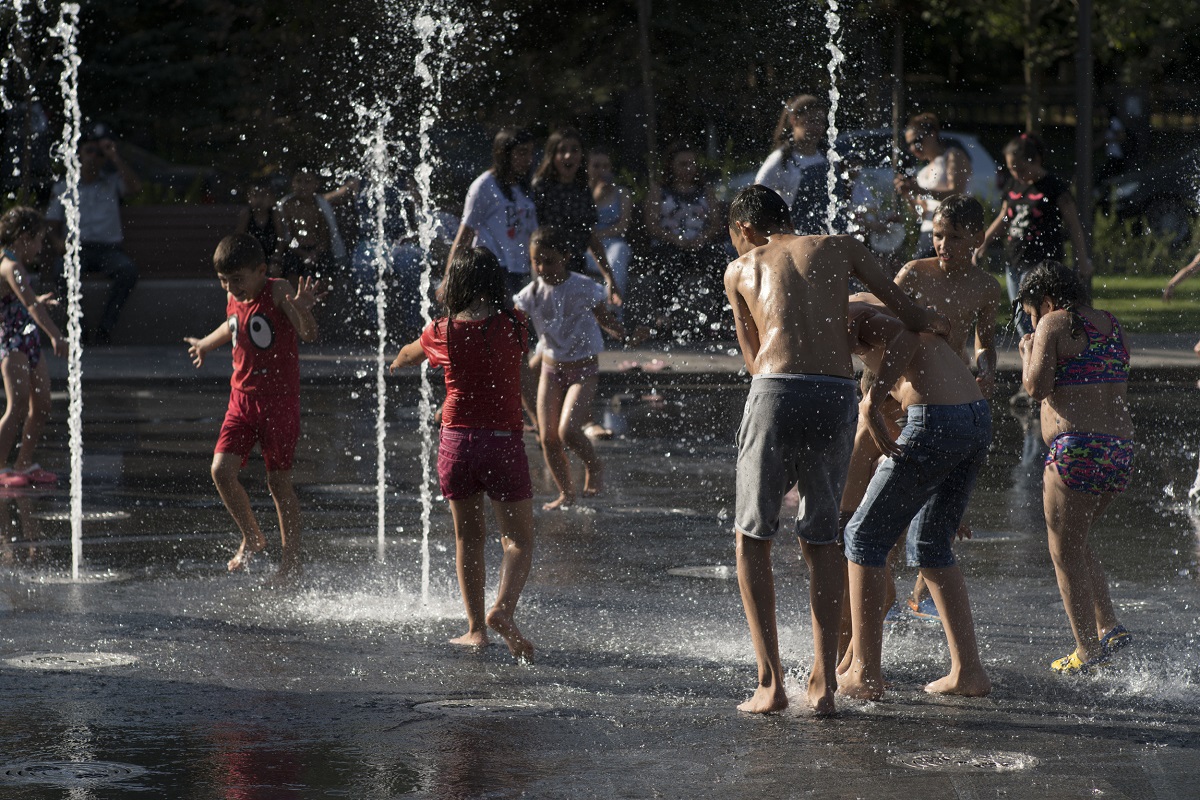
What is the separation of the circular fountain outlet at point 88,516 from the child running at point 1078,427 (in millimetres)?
5155

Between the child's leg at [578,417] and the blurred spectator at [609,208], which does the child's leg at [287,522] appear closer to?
the child's leg at [578,417]

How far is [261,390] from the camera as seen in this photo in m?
8.08

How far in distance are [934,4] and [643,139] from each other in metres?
5.19

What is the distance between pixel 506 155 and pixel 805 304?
22.2 feet

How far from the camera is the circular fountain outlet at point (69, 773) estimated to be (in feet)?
16.0

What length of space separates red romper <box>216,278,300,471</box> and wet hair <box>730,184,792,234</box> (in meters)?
2.85

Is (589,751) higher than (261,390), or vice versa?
(261,390)

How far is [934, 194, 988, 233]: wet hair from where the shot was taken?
6.31m

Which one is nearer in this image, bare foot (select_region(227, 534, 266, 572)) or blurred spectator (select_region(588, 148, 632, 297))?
bare foot (select_region(227, 534, 266, 572))

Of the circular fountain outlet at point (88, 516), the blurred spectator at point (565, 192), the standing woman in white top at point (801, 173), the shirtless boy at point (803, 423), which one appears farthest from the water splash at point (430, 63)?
the shirtless boy at point (803, 423)

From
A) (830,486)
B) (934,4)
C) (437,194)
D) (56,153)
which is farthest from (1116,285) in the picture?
(830,486)

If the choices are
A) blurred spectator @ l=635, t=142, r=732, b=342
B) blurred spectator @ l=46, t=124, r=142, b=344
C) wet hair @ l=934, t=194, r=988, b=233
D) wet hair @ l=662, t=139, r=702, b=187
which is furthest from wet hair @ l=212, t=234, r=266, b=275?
blurred spectator @ l=46, t=124, r=142, b=344

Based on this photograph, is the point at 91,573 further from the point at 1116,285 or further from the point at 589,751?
the point at 1116,285

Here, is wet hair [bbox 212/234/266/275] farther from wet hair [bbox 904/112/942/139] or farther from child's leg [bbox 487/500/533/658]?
wet hair [bbox 904/112/942/139]
